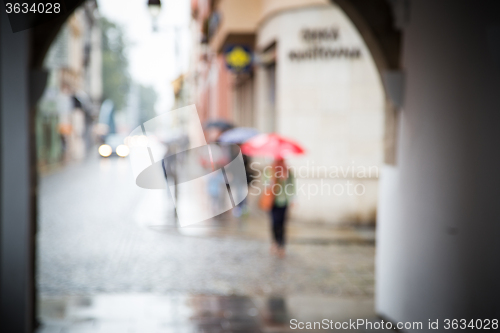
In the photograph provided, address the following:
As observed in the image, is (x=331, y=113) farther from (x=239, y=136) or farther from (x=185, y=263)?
(x=185, y=263)

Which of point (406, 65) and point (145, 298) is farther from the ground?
point (406, 65)

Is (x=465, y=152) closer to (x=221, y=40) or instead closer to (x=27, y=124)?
(x=27, y=124)

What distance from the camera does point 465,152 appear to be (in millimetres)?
4562

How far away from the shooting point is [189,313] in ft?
21.1

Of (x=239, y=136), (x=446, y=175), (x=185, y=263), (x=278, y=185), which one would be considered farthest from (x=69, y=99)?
(x=446, y=175)

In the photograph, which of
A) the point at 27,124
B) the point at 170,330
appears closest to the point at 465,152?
the point at 170,330

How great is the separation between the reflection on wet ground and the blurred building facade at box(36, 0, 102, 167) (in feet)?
50.8

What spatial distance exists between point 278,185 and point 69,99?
2836cm

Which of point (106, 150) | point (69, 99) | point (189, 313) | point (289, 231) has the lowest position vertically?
point (289, 231)

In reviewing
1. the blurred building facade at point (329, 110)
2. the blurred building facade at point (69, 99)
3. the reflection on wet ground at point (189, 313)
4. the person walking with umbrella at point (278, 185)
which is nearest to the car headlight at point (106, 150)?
the blurred building facade at point (69, 99)

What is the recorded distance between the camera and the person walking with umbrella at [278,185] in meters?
9.47

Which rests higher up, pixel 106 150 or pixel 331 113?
pixel 331 113

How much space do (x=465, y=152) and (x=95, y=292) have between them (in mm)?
4740

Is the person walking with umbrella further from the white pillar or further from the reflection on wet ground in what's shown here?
the white pillar
